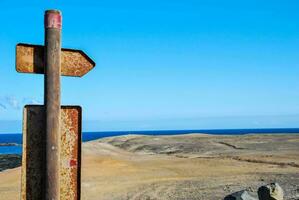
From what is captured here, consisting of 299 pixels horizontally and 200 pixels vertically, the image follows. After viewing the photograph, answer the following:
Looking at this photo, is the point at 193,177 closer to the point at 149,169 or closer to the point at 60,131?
the point at 149,169

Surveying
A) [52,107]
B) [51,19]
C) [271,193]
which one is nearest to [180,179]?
[271,193]

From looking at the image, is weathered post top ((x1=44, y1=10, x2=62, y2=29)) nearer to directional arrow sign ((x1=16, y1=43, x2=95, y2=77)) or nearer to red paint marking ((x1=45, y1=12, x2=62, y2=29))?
red paint marking ((x1=45, y1=12, x2=62, y2=29))

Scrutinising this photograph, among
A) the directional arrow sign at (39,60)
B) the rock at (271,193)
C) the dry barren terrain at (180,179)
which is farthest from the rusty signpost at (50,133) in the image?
the dry barren terrain at (180,179)

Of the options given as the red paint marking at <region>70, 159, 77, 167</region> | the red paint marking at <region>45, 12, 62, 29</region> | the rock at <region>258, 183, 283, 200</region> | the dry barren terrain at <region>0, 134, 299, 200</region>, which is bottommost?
the dry barren terrain at <region>0, 134, 299, 200</region>

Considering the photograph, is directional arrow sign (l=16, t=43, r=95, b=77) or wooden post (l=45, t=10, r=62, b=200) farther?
directional arrow sign (l=16, t=43, r=95, b=77)

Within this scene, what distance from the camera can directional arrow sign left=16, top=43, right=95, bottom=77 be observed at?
13.6ft

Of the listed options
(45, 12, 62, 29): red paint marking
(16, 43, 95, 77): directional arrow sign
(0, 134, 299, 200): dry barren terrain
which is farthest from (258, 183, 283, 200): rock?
(45, 12, 62, 29): red paint marking

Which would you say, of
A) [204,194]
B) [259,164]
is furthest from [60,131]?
[259,164]

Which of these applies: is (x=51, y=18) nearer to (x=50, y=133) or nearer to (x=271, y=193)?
(x=50, y=133)

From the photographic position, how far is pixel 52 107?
4.05m

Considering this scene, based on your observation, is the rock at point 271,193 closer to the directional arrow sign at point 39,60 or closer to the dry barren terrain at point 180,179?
the dry barren terrain at point 180,179

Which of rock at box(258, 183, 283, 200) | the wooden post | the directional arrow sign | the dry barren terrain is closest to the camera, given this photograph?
the wooden post

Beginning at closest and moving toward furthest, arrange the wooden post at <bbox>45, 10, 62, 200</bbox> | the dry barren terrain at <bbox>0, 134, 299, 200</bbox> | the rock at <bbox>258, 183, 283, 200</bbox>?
the wooden post at <bbox>45, 10, 62, 200</bbox>
the rock at <bbox>258, 183, 283, 200</bbox>
the dry barren terrain at <bbox>0, 134, 299, 200</bbox>

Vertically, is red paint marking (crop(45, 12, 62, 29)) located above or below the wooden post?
above
